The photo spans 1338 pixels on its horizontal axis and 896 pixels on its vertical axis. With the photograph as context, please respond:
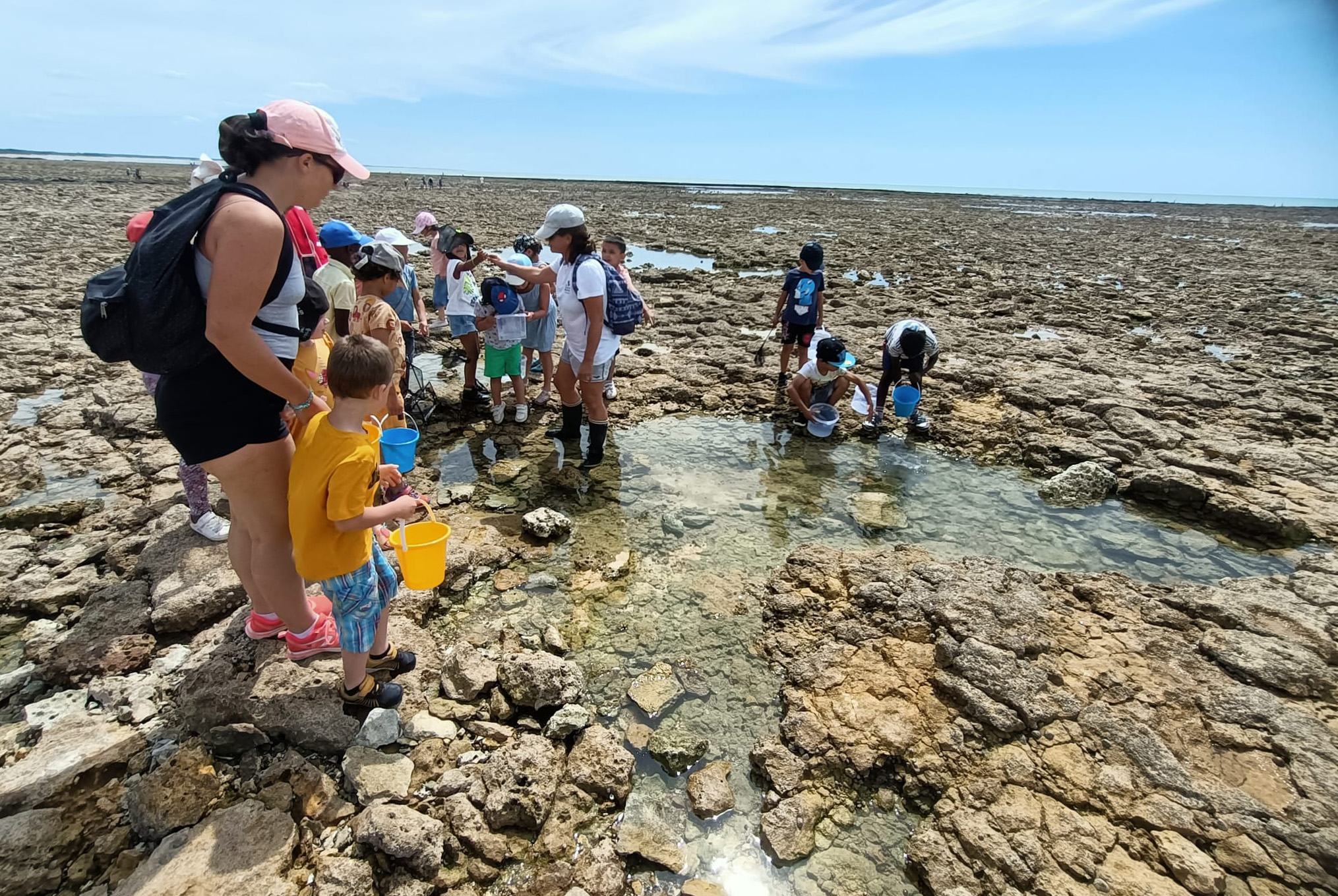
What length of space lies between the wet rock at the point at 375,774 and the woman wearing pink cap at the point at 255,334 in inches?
31.1

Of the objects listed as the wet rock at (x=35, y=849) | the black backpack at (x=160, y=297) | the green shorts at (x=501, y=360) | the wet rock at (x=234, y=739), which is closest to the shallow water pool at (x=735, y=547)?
the green shorts at (x=501, y=360)

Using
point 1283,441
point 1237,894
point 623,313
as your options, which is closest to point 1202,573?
point 1237,894

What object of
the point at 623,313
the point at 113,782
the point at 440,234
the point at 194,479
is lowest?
the point at 113,782

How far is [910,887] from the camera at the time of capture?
7.64ft

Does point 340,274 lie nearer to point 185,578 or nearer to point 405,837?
point 185,578

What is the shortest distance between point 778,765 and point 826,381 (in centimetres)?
439

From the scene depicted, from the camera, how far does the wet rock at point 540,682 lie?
2.89 meters

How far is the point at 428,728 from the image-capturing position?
2.72 meters

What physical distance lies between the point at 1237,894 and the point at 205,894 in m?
3.68

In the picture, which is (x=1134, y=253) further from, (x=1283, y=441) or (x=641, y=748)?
(x=641, y=748)

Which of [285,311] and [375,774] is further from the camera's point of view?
[375,774]

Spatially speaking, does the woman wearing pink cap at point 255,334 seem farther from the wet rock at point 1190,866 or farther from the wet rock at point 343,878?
the wet rock at point 1190,866

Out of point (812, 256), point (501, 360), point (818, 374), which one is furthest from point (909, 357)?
point (501, 360)

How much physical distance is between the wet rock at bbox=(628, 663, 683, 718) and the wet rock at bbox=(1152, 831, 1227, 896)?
2087 millimetres
